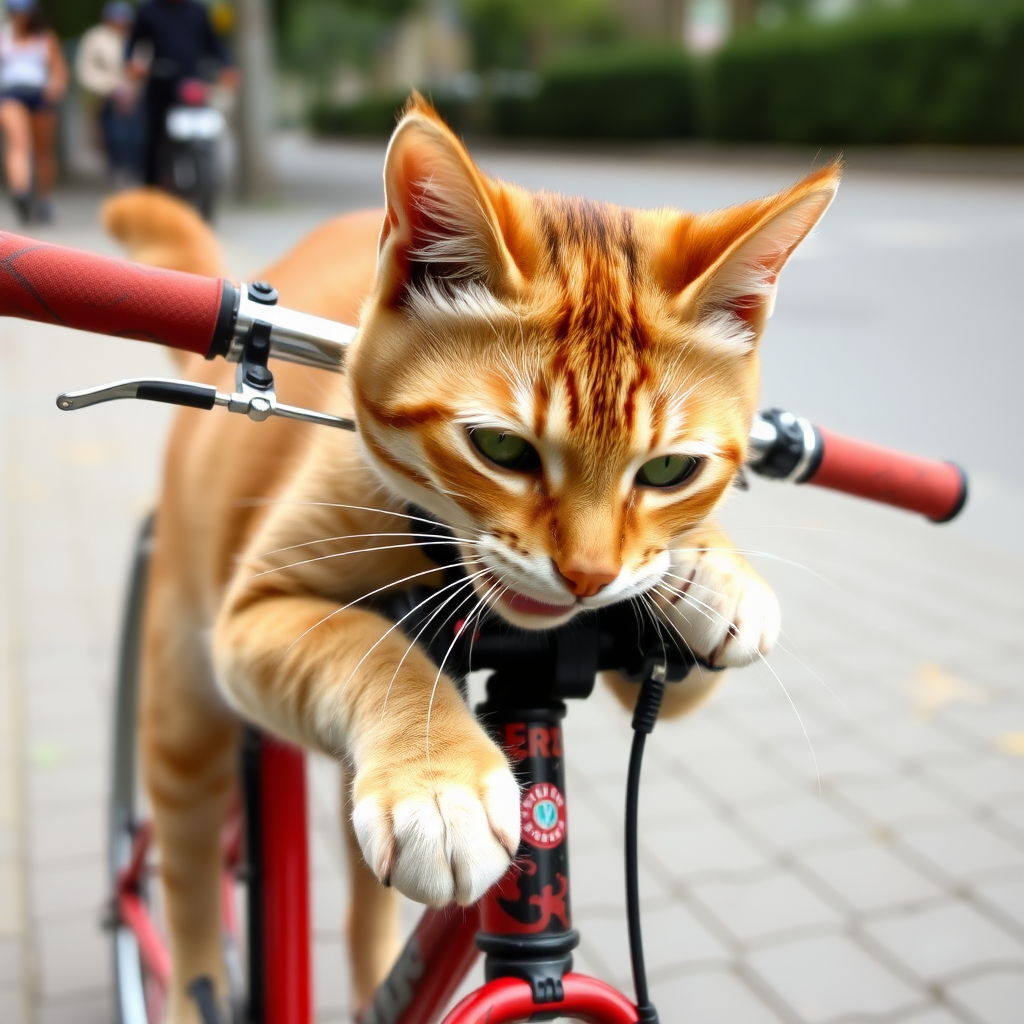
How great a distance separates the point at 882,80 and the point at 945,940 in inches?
749

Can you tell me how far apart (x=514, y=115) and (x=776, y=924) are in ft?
100

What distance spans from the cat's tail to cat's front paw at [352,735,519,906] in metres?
1.24

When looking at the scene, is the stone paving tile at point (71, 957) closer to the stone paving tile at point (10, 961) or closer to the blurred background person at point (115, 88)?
the stone paving tile at point (10, 961)

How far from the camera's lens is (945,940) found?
Result: 272 centimetres

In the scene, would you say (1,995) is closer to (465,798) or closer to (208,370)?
(208,370)

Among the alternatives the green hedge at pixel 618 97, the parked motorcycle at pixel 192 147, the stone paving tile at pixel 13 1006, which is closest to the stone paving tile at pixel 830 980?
the stone paving tile at pixel 13 1006

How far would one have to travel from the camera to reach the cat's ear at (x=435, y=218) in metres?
1.01

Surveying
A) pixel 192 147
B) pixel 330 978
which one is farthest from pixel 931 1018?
pixel 192 147

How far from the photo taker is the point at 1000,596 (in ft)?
14.4

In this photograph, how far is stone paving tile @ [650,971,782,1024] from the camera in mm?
2486

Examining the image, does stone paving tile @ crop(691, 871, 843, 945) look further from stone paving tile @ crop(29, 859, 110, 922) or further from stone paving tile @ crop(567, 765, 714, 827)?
stone paving tile @ crop(29, 859, 110, 922)

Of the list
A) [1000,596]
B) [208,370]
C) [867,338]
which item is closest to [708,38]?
[867,338]

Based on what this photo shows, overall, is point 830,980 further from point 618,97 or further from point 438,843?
point 618,97

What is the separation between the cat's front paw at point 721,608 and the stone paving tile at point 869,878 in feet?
6.13
